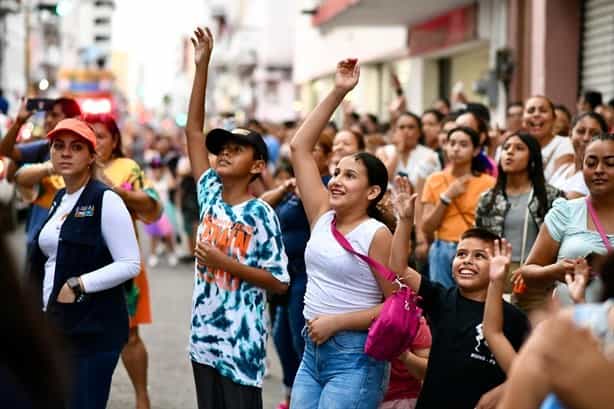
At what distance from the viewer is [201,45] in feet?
21.6

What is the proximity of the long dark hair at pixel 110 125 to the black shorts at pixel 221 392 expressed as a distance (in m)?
2.32

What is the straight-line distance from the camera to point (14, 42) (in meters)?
62.8

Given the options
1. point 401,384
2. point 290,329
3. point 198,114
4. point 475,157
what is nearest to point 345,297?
point 401,384

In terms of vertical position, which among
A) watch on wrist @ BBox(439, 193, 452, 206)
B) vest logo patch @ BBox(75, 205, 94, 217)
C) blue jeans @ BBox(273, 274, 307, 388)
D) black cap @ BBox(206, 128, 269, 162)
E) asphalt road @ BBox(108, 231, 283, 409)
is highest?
black cap @ BBox(206, 128, 269, 162)

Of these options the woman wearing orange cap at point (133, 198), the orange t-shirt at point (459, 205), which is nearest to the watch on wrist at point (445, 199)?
the orange t-shirt at point (459, 205)

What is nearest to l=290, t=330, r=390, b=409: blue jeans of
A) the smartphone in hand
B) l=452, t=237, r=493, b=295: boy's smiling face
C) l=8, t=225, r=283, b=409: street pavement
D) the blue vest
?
l=452, t=237, r=493, b=295: boy's smiling face

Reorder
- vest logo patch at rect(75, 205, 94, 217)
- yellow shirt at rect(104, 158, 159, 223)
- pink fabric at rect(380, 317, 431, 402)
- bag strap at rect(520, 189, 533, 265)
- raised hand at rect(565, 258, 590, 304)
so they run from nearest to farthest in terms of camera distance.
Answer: raised hand at rect(565, 258, 590, 304) → vest logo patch at rect(75, 205, 94, 217) → pink fabric at rect(380, 317, 431, 402) → bag strap at rect(520, 189, 533, 265) → yellow shirt at rect(104, 158, 159, 223)

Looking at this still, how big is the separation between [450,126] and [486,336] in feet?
19.3

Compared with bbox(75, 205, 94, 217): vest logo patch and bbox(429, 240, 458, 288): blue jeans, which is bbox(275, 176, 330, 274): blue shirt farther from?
bbox(75, 205, 94, 217): vest logo patch

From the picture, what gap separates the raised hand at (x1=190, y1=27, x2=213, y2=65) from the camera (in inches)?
258

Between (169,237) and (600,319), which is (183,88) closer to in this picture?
(169,237)

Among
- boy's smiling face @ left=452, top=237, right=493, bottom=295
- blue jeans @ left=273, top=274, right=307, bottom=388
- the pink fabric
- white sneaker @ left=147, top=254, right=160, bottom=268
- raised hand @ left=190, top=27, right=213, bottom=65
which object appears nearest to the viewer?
boy's smiling face @ left=452, top=237, right=493, bottom=295

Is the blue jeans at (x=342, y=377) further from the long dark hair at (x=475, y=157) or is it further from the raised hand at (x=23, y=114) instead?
the long dark hair at (x=475, y=157)

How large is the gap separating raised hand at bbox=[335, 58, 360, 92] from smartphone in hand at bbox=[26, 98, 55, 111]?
3.27m
